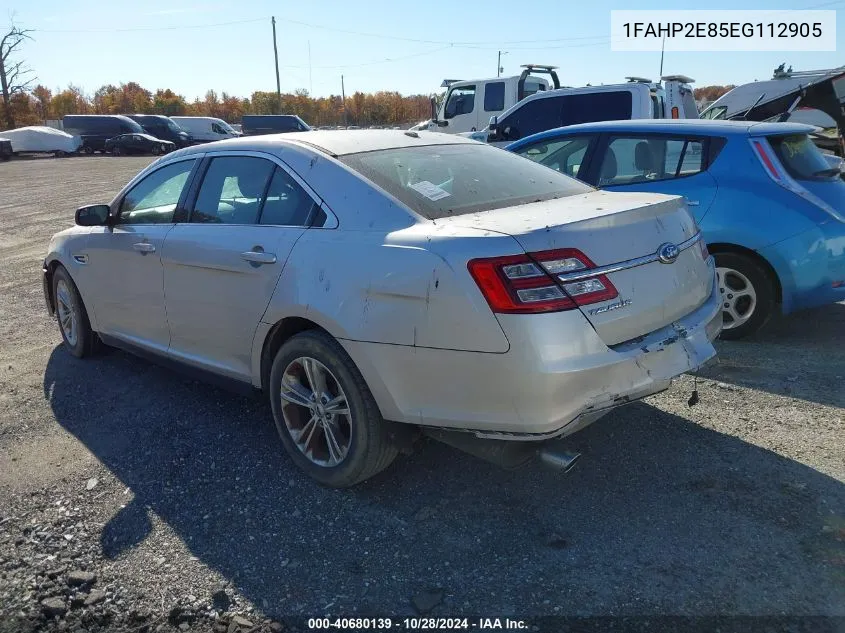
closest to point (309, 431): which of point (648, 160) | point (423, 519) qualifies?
point (423, 519)

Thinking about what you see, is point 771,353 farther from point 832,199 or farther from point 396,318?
point 396,318

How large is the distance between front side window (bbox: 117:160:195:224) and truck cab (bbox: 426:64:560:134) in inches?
466

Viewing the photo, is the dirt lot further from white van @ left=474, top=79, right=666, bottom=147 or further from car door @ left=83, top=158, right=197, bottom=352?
white van @ left=474, top=79, right=666, bottom=147

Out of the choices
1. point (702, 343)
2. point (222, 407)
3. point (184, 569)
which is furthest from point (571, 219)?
point (222, 407)

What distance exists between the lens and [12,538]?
307 cm

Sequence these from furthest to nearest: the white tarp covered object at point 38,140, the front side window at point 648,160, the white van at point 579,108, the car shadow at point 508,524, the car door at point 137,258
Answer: the white tarp covered object at point 38,140
the white van at point 579,108
the front side window at point 648,160
the car door at point 137,258
the car shadow at point 508,524

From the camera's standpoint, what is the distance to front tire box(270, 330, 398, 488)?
307 centimetres

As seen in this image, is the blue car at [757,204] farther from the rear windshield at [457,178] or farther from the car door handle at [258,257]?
the car door handle at [258,257]

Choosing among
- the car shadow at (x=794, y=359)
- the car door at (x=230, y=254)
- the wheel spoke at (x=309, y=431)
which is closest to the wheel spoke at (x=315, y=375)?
the wheel spoke at (x=309, y=431)

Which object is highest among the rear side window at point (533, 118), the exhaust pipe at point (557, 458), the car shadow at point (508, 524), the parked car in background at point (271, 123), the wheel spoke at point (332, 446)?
the parked car in background at point (271, 123)

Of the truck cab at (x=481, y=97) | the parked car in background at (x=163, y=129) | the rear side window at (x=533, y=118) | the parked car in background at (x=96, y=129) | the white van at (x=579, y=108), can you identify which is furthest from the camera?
the parked car in background at (x=163, y=129)

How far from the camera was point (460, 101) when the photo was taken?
1592 centimetres

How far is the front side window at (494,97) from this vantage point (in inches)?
607

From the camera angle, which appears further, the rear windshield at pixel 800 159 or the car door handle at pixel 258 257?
the rear windshield at pixel 800 159
